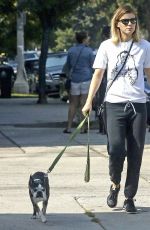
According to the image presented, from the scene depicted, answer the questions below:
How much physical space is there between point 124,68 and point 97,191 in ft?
6.25

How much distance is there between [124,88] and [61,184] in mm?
2201

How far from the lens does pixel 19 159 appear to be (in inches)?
451

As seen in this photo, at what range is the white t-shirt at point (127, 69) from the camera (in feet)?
24.8

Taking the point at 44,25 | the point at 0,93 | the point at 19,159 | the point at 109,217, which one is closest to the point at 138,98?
the point at 109,217

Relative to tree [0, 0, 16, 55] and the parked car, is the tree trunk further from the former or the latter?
the parked car

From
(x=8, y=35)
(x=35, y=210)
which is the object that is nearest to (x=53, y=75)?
(x=8, y=35)

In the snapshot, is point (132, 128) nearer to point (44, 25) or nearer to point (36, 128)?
point (36, 128)

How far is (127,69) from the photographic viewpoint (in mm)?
7543

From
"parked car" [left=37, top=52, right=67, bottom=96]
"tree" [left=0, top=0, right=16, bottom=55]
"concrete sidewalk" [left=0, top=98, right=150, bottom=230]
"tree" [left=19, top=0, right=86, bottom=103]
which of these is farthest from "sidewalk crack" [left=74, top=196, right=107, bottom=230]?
"parked car" [left=37, top=52, right=67, bottom=96]

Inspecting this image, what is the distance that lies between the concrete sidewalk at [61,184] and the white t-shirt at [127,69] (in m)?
1.15

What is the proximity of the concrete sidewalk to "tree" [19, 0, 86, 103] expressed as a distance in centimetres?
608

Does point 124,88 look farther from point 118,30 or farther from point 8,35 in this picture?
point 8,35

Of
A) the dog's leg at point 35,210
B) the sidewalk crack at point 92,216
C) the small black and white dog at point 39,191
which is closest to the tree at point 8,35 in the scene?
the sidewalk crack at point 92,216

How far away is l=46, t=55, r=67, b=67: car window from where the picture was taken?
3081 cm
